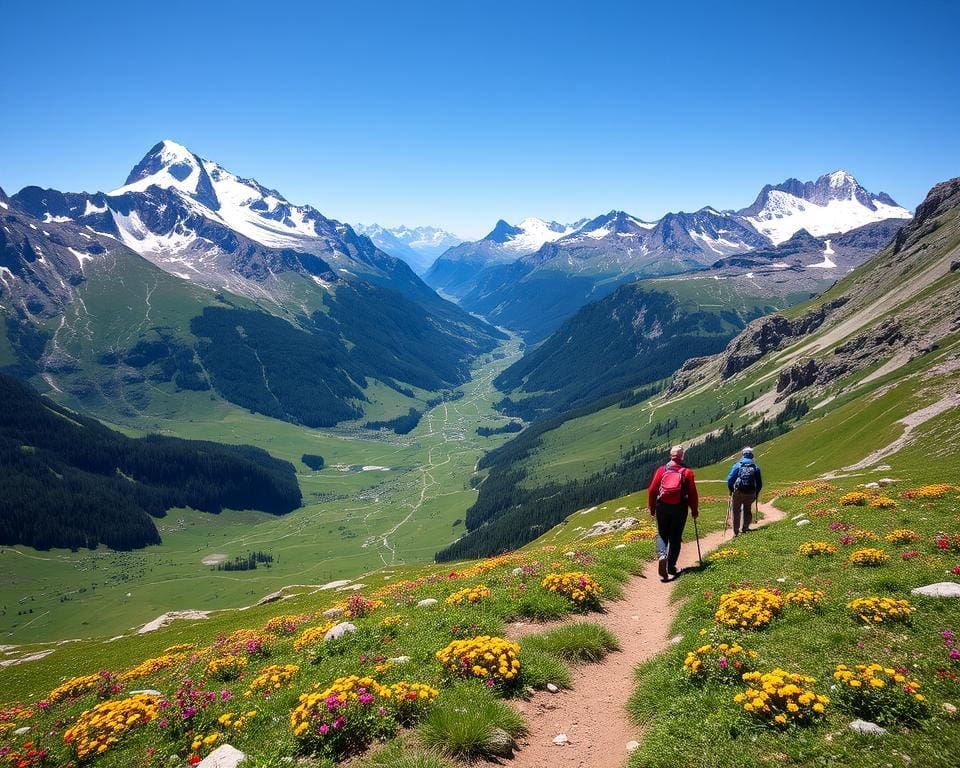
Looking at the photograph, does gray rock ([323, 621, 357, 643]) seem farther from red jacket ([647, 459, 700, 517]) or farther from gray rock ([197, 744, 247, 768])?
red jacket ([647, 459, 700, 517])

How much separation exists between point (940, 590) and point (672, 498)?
8.38 metres

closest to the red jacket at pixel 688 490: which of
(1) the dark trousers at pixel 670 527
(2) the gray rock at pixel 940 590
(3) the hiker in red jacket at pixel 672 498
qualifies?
(3) the hiker in red jacket at pixel 672 498

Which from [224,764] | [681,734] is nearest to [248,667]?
[224,764]

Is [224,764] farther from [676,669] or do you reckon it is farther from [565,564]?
[565,564]

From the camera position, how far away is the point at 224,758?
445 inches

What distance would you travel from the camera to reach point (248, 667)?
1881 cm

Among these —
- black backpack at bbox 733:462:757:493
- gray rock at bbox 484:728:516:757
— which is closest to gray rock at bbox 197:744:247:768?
gray rock at bbox 484:728:516:757

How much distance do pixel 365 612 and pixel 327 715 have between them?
11754 mm

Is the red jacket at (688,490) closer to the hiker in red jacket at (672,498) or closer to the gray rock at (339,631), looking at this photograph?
the hiker in red jacket at (672,498)

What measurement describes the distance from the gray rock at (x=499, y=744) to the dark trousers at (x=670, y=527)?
40.6 ft

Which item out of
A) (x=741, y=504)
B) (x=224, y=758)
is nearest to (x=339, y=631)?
(x=224, y=758)

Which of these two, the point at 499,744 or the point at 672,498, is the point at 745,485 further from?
the point at 499,744

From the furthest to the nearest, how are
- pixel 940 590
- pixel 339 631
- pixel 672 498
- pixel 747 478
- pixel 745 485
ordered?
1. pixel 745 485
2. pixel 747 478
3. pixel 672 498
4. pixel 339 631
5. pixel 940 590

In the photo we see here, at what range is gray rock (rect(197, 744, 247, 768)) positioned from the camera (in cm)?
1104
